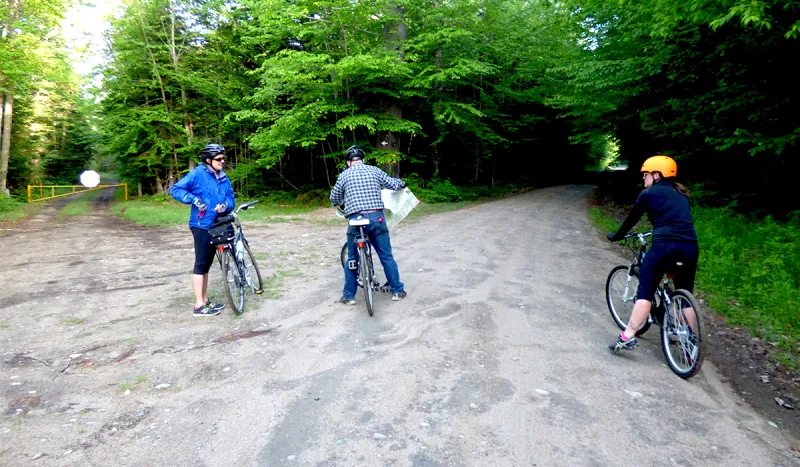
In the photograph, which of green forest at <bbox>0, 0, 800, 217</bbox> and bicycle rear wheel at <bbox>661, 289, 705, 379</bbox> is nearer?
bicycle rear wheel at <bbox>661, 289, 705, 379</bbox>

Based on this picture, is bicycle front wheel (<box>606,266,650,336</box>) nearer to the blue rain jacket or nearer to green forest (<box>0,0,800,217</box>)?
green forest (<box>0,0,800,217</box>)

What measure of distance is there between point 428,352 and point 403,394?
2.69 ft

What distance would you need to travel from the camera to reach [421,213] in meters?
15.6

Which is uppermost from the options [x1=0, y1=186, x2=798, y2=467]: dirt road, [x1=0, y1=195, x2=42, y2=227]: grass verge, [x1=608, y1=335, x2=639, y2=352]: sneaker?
[x1=608, y1=335, x2=639, y2=352]: sneaker

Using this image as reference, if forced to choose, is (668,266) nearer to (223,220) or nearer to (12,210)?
(223,220)

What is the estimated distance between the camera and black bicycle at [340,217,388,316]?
5301 mm

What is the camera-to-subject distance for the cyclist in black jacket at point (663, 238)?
3996mm

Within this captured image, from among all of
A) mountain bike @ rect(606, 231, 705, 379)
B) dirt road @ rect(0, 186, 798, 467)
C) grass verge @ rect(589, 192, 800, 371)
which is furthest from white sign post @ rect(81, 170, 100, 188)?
mountain bike @ rect(606, 231, 705, 379)

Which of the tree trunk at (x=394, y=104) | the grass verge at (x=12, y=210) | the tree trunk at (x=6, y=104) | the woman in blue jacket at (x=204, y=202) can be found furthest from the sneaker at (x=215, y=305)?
the tree trunk at (x=6, y=104)

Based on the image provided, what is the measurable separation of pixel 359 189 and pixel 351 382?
2483 millimetres

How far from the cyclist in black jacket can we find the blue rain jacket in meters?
4.21

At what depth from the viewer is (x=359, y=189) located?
5.53m

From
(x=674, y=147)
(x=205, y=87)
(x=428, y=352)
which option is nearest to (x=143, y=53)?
(x=205, y=87)

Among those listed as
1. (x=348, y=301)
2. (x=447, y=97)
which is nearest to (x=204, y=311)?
→ (x=348, y=301)
